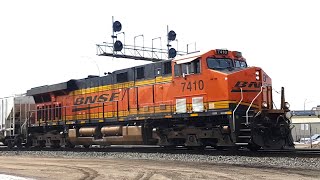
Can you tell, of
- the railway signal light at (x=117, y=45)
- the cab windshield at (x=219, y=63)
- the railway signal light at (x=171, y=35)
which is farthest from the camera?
the railway signal light at (x=171, y=35)

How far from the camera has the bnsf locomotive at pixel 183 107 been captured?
15203 mm

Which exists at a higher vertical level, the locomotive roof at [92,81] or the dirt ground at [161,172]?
the locomotive roof at [92,81]

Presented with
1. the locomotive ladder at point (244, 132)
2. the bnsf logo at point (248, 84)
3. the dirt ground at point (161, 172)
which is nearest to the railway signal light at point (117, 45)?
the bnsf logo at point (248, 84)

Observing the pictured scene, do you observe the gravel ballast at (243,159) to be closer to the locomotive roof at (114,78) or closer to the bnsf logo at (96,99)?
the locomotive roof at (114,78)

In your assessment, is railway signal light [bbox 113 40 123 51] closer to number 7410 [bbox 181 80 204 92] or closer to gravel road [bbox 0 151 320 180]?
number 7410 [bbox 181 80 204 92]

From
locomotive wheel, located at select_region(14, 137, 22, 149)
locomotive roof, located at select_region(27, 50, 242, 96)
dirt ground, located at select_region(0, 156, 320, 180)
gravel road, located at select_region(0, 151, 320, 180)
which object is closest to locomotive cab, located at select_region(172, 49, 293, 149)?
locomotive roof, located at select_region(27, 50, 242, 96)

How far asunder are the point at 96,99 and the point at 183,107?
6.72 m

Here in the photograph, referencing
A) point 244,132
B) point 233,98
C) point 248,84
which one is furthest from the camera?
point 248,84

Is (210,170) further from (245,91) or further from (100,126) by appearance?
(100,126)

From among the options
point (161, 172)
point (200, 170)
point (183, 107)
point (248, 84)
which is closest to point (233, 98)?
point (248, 84)

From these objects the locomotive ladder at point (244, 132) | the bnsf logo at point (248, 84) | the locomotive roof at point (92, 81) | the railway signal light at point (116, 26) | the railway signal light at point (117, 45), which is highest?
the railway signal light at point (116, 26)

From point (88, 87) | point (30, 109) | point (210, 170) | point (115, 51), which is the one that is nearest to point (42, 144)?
point (30, 109)

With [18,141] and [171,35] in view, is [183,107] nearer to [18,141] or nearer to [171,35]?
[18,141]

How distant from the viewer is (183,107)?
16.8m
